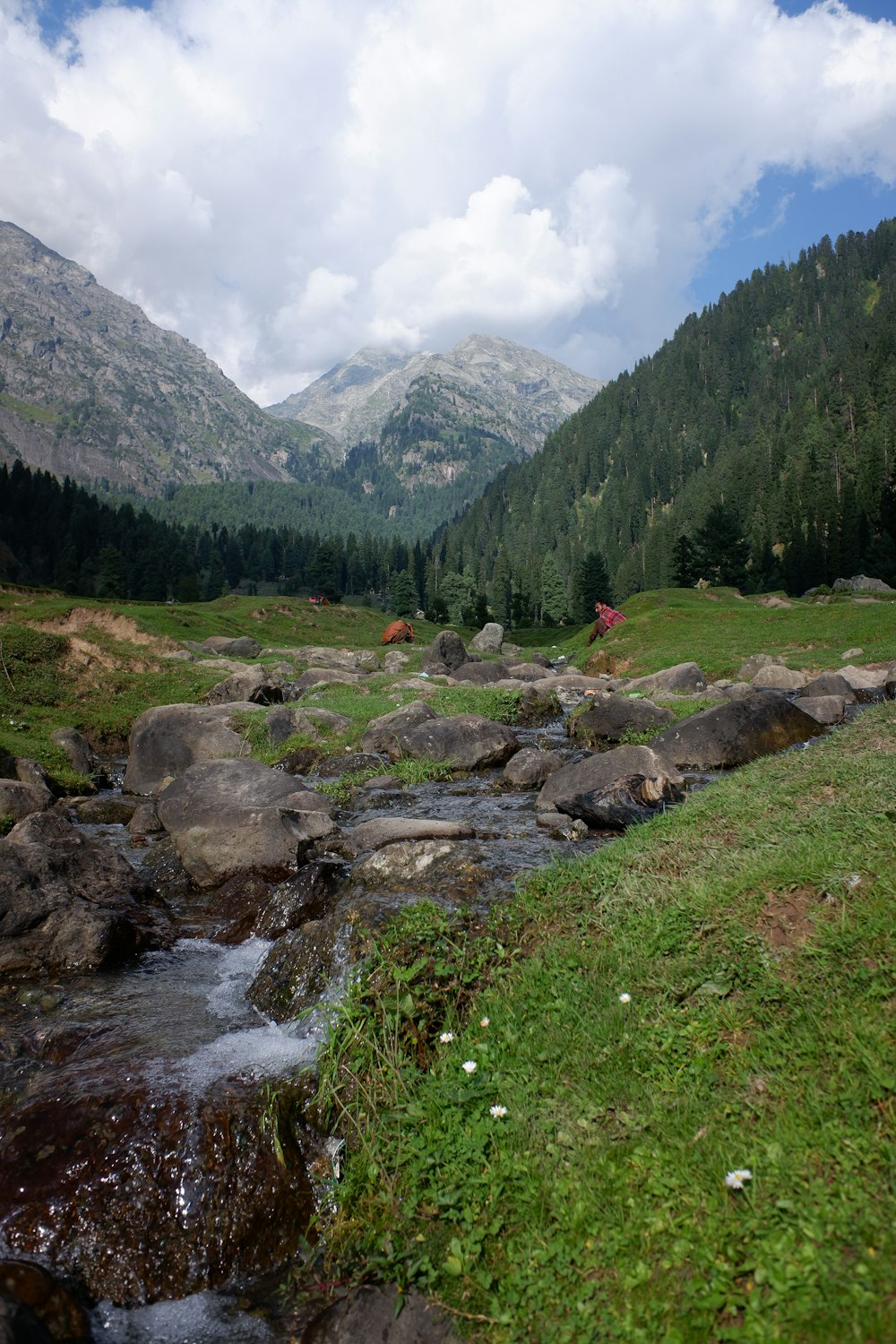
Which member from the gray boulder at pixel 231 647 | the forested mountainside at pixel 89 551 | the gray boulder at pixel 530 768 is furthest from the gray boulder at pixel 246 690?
the forested mountainside at pixel 89 551

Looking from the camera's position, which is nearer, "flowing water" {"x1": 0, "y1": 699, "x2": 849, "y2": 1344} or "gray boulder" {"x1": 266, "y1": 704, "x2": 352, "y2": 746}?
"flowing water" {"x1": 0, "y1": 699, "x2": 849, "y2": 1344}

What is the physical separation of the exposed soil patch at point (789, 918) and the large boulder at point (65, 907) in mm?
8840

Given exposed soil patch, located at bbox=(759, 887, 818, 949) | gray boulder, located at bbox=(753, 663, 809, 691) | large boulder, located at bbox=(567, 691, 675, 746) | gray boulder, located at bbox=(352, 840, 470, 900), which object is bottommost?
gray boulder, located at bbox=(352, 840, 470, 900)

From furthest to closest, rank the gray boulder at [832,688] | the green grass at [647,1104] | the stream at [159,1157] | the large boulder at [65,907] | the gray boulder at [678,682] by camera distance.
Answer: the gray boulder at [678,682]
the gray boulder at [832,688]
the large boulder at [65,907]
the stream at [159,1157]
the green grass at [647,1104]

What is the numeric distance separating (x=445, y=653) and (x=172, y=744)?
3353 centimetres

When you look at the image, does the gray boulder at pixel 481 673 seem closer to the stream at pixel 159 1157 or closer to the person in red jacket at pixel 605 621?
the person in red jacket at pixel 605 621

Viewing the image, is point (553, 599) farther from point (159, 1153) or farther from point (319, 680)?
point (159, 1153)

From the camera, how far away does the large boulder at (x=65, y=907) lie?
9758mm

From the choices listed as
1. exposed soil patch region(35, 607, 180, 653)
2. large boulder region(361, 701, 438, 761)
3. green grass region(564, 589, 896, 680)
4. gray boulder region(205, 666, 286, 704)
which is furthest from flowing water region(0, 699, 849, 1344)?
green grass region(564, 589, 896, 680)

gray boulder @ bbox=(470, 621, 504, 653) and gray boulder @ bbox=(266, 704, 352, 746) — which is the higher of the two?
gray boulder @ bbox=(470, 621, 504, 653)

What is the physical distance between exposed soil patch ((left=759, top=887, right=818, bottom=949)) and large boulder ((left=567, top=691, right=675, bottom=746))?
18127mm

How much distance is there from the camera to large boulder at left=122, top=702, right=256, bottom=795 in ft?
74.3

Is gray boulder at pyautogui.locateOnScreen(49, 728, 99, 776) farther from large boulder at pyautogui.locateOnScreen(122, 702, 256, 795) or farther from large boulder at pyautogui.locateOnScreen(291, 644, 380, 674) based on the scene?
large boulder at pyautogui.locateOnScreen(291, 644, 380, 674)

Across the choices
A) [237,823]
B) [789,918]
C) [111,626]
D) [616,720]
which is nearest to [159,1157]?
[789,918]
